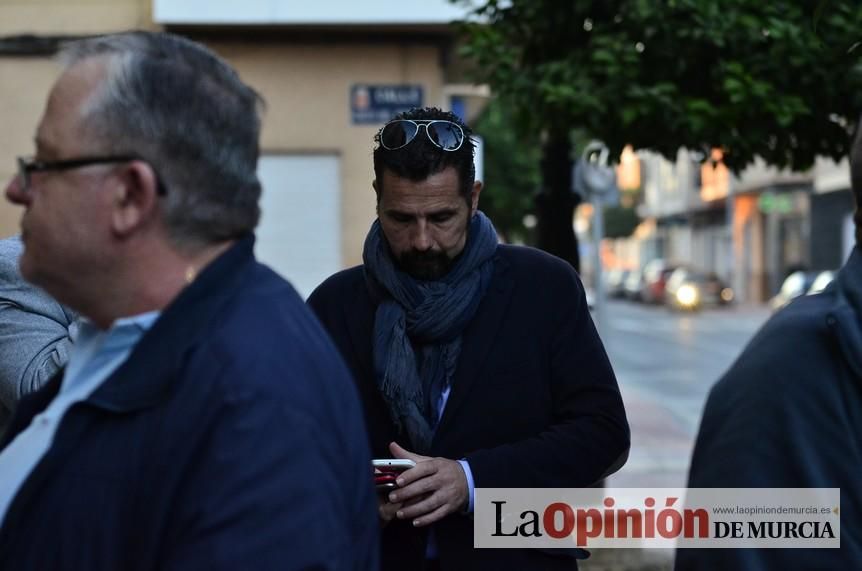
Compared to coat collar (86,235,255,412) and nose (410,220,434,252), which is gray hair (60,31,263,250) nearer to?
coat collar (86,235,255,412)

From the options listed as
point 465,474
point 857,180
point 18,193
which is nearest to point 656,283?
point 465,474

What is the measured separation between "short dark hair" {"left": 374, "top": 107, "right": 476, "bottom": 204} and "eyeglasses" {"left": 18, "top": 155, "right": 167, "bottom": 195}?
53.5 inches

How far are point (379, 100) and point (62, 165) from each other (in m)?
10.9

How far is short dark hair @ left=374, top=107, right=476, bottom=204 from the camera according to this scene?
3.12 m

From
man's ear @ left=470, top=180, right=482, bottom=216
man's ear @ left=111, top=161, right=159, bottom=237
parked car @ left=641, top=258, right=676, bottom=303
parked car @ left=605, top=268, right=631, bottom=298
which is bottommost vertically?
parked car @ left=605, top=268, right=631, bottom=298

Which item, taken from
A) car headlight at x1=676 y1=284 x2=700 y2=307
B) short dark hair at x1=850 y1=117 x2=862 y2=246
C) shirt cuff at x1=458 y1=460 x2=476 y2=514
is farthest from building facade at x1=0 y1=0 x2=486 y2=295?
car headlight at x1=676 y1=284 x2=700 y2=307

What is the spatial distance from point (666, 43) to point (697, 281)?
41.6 metres

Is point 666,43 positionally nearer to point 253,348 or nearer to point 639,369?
point 253,348

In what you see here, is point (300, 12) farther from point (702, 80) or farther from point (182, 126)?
point (182, 126)

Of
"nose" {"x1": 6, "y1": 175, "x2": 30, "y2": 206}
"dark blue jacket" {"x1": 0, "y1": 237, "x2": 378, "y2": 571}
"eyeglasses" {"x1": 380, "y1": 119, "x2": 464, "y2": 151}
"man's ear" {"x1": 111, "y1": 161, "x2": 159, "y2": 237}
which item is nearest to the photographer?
"dark blue jacket" {"x1": 0, "y1": 237, "x2": 378, "y2": 571}

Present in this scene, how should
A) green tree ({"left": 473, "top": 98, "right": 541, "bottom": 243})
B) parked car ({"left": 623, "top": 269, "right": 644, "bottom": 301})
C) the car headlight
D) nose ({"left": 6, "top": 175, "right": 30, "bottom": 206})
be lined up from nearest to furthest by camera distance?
nose ({"left": 6, "top": 175, "right": 30, "bottom": 206}) < green tree ({"left": 473, "top": 98, "right": 541, "bottom": 243}) < the car headlight < parked car ({"left": 623, "top": 269, "right": 644, "bottom": 301})

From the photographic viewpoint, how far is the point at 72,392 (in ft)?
6.03

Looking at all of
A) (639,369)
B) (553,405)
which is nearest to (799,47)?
(553,405)

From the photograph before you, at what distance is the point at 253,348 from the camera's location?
1704 millimetres
